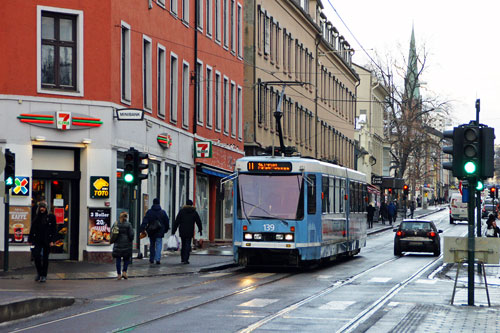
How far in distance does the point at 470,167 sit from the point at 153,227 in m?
13.4

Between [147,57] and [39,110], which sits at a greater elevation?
[147,57]

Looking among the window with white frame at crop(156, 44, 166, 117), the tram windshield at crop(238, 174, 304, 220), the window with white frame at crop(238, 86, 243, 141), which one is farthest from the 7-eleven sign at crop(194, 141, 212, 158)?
the tram windshield at crop(238, 174, 304, 220)

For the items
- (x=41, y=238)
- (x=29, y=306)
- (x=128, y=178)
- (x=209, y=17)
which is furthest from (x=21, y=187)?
(x=209, y=17)

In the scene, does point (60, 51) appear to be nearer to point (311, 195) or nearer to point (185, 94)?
point (311, 195)

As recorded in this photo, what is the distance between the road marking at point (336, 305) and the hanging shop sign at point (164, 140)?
56.0 ft

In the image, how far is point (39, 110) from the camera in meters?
28.5

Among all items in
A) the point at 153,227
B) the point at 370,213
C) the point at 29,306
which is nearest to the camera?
the point at 29,306

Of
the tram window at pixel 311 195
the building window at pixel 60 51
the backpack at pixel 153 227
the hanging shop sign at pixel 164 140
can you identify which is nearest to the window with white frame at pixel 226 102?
the hanging shop sign at pixel 164 140

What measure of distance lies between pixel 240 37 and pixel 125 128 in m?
18.5

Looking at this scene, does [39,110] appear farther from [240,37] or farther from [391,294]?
[240,37]

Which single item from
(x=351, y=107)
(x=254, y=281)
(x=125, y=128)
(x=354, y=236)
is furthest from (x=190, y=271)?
(x=351, y=107)

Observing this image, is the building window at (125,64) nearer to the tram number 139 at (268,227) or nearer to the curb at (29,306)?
the tram number 139 at (268,227)

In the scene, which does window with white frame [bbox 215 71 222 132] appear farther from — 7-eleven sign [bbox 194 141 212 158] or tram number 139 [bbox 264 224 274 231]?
tram number 139 [bbox 264 224 274 231]

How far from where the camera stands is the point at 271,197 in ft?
88.1
